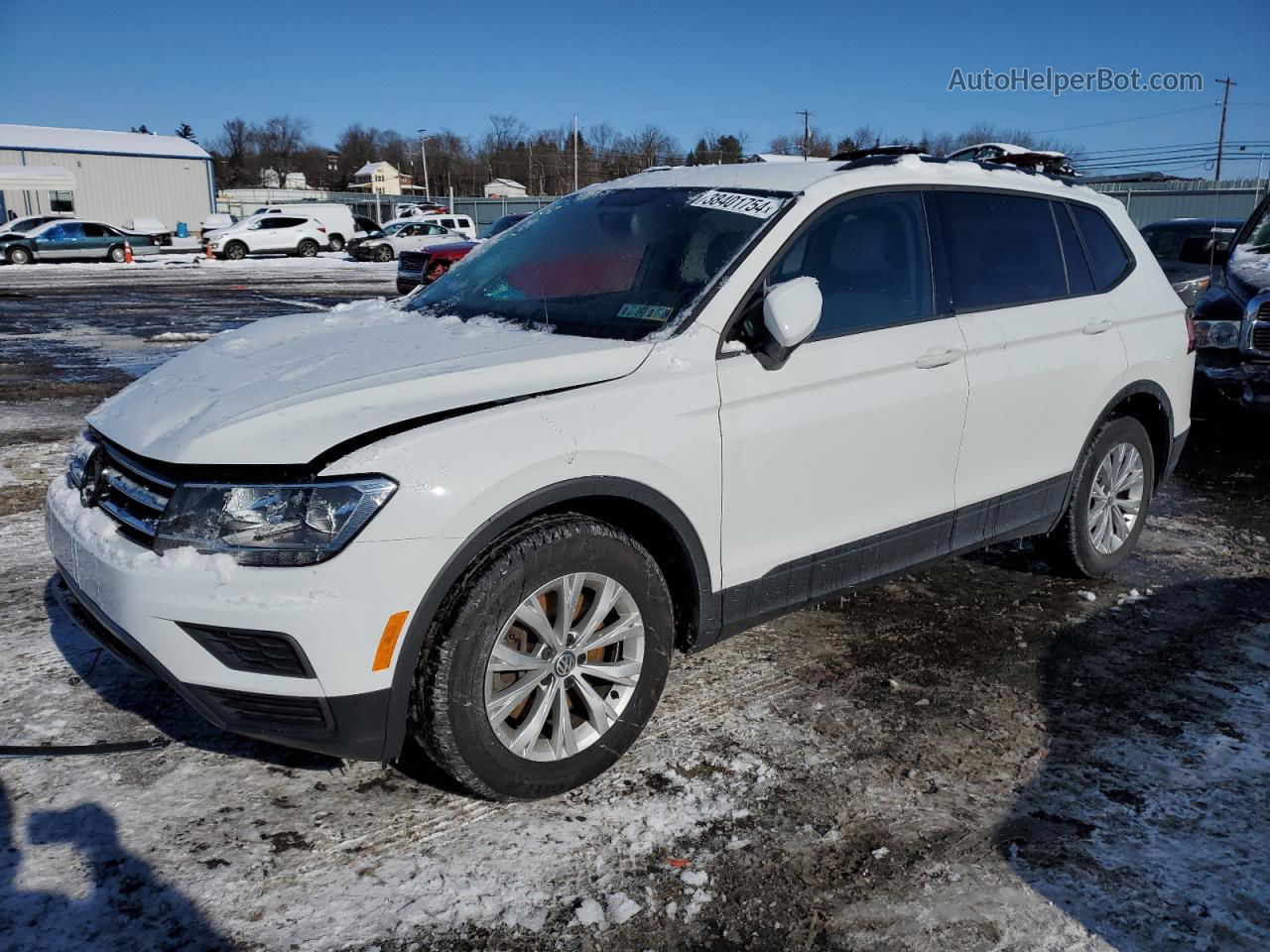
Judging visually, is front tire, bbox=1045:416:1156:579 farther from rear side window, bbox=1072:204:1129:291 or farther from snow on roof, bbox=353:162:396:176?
snow on roof, bbox=353:162:396:176

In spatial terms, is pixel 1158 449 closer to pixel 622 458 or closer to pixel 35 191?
pixel 622 458

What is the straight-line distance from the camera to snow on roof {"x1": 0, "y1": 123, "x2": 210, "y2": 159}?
48.7 metres

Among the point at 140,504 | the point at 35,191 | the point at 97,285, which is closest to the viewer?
the point at 140,504

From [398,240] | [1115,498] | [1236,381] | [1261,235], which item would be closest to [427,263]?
[1261,235]

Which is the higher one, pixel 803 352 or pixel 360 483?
pixel 803 352

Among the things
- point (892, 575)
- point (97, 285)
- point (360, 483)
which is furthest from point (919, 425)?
point (97, 285)

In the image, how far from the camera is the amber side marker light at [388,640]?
2.45 meters

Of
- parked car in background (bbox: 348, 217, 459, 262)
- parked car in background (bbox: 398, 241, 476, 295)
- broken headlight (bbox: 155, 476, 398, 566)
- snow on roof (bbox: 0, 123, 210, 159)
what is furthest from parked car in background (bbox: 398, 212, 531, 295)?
snow on roof (bbox: 0, 123, 210, 159)

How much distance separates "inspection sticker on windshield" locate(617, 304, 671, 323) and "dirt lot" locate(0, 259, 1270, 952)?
1.34 meters

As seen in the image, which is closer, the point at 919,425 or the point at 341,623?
the point at 341,623

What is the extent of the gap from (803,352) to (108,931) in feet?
8.11

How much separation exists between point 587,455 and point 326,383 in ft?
2.48

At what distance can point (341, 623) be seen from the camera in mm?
2396

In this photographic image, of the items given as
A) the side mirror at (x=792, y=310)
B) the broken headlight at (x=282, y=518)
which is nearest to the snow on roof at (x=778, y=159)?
the side mirror at (x=792, y=310)
